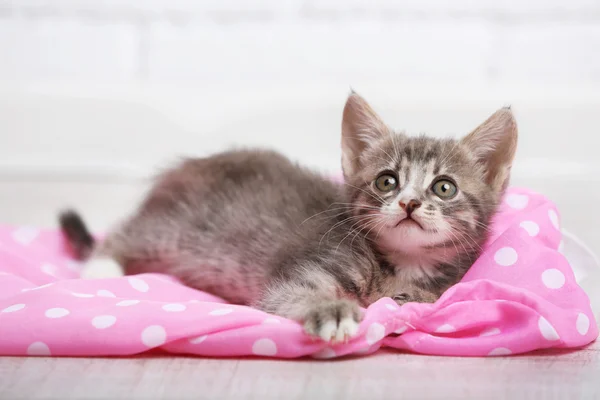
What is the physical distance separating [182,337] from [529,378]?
71cm

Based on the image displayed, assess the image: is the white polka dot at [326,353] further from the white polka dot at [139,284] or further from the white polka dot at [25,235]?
the white polka dot at [25,235]

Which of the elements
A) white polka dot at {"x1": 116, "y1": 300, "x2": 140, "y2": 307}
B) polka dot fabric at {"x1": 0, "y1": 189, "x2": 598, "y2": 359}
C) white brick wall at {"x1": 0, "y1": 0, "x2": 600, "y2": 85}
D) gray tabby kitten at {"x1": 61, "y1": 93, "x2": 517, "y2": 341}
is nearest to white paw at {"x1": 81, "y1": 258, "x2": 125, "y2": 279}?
gray tabby kitten at {"x1": 61, "y1": 93, "x2": 517, "y2": 341}

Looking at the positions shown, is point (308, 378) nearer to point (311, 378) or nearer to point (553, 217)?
point (311, 378)

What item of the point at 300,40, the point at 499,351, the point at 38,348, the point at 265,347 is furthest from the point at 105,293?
the point at 300,40

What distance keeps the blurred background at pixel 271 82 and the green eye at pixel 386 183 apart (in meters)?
1.68

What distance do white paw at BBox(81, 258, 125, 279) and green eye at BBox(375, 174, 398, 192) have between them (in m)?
0.86

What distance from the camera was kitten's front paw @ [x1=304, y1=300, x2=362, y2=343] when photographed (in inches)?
55.9

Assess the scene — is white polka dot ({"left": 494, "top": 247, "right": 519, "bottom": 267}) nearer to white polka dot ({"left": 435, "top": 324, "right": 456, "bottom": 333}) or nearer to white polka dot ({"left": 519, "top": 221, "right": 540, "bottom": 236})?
white polka dot ({"left": 519, "top": 221, "right": 540, "bottom": 236})

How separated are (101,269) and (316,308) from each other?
928mm

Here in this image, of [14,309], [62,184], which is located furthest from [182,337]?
[62,184]

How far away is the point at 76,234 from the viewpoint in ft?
8.02

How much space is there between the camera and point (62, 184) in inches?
137

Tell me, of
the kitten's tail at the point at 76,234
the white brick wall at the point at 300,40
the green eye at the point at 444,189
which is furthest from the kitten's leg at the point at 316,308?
the white brick wall at the point at 300,40

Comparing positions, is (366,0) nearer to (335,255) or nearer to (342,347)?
(335,255)
